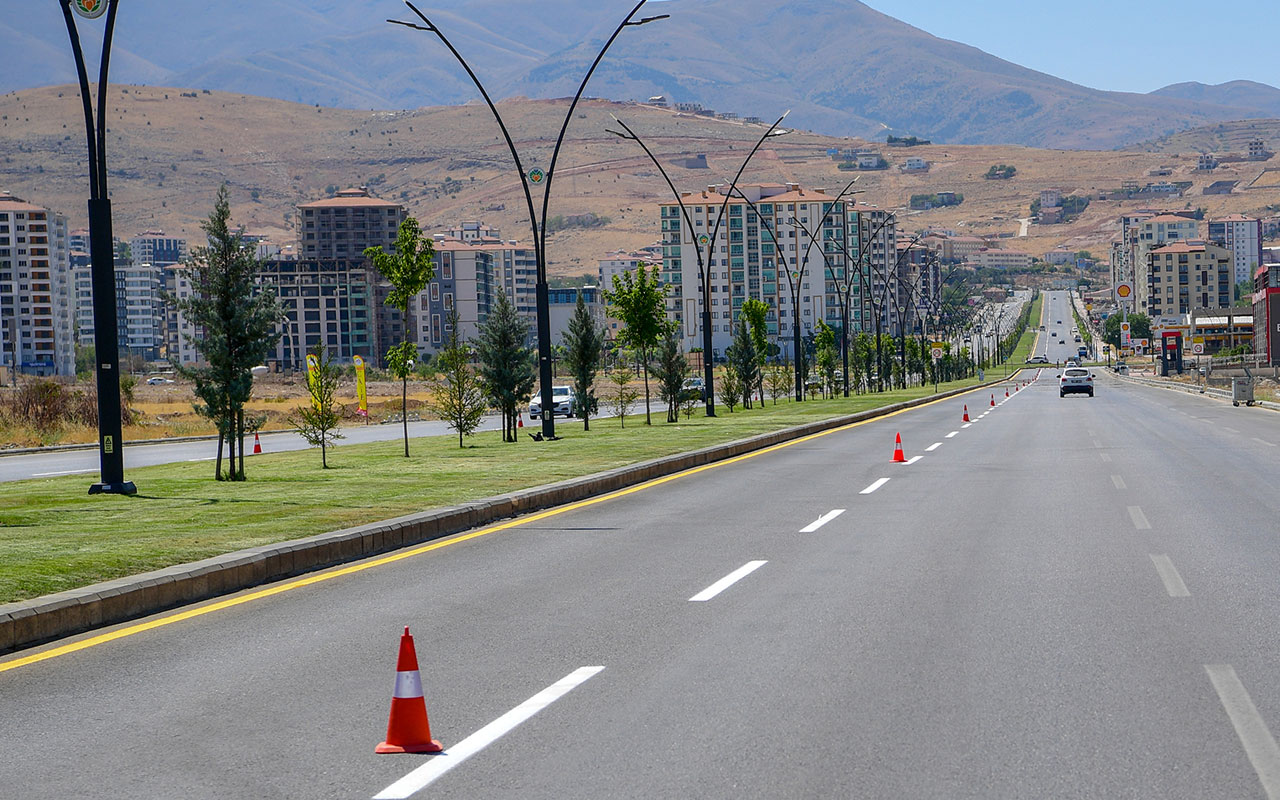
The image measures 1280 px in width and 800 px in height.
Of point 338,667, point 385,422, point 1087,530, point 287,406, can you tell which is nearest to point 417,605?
point 338,667

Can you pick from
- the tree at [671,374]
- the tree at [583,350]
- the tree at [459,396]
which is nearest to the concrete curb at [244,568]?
the tree at [459,396]

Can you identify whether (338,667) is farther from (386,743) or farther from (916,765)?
(916,765)

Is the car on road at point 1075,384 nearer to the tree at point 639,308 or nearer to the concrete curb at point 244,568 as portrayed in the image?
the tree at point 639,308

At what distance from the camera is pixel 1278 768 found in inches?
229

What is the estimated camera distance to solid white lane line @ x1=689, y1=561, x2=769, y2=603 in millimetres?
10281

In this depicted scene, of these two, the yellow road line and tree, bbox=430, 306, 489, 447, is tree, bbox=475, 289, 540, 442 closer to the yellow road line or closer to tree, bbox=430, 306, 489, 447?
tree, bbox=430, 306, 489, 447

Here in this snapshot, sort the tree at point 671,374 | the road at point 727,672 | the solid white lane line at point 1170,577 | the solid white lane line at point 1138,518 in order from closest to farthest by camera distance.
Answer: the road at point 727,672
the solid white lane line at point 1170,577
the solid white lane line at point 1138,518
the tree at point 671,374

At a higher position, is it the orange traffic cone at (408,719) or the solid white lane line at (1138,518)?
the orange traffic cone at (408,719)

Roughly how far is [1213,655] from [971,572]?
3.40 meters

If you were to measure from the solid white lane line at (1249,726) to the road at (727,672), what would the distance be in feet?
0.07

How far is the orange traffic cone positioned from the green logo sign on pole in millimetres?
15601

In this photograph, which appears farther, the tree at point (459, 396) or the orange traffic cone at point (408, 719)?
the tree at point (459, 396)

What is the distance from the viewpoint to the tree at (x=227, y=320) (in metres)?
21.1

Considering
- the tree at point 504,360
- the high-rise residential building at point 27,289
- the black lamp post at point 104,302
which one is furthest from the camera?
the high-rise residential building at point 27,289
